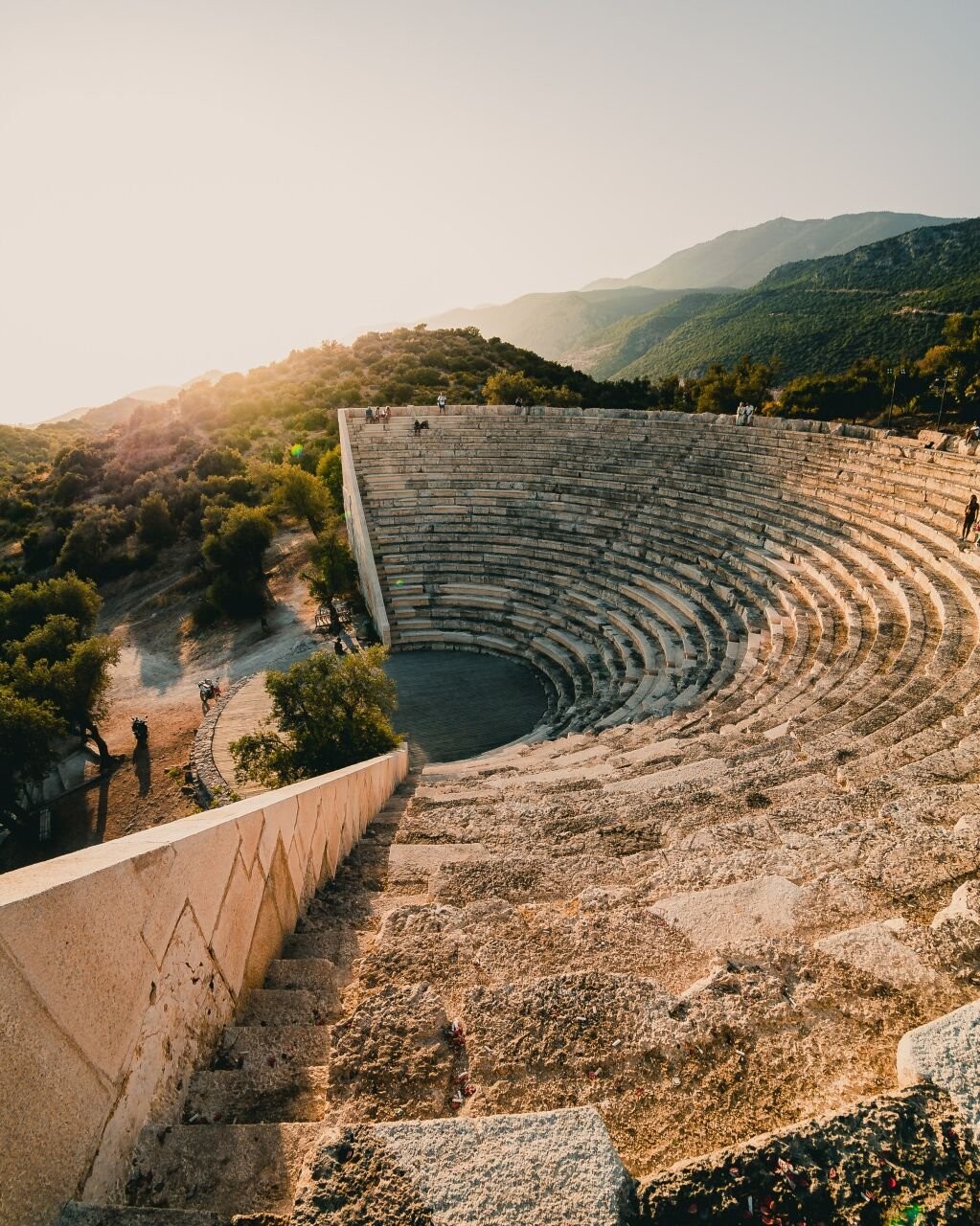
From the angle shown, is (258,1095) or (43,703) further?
(43,703)

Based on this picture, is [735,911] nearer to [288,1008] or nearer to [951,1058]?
[951,1058]

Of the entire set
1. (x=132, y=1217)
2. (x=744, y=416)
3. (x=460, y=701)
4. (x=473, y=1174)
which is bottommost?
(x=460, y=701)

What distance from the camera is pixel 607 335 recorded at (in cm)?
14550

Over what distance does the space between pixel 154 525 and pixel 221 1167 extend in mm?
33011

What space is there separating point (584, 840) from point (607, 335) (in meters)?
158

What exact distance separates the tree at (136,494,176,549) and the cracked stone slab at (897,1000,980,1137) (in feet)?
111

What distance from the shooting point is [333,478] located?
2514 cm

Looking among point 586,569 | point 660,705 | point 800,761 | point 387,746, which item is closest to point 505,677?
point 586,569

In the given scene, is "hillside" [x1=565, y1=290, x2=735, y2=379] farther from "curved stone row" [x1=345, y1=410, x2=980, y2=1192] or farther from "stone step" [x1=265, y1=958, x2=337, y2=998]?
"stone step" [x1=265, y1=958, x2=337, y2=998]

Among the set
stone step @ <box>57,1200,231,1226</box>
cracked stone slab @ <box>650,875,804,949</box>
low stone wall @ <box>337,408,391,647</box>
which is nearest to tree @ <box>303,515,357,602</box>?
low stone wall @ <box>337,408,391,647</box>

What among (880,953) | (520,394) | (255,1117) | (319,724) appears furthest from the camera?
(520,394)

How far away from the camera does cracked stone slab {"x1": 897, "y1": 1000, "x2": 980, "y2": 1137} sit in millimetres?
1609

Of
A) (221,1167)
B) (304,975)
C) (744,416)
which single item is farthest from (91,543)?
(221,1167)

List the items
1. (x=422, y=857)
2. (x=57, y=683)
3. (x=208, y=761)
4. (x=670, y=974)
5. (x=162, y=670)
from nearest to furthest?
(x=670, y=974)
(x=422, y=857)
(x=208, y=761)
(x=57, y=683)
(x=162, y=670)
